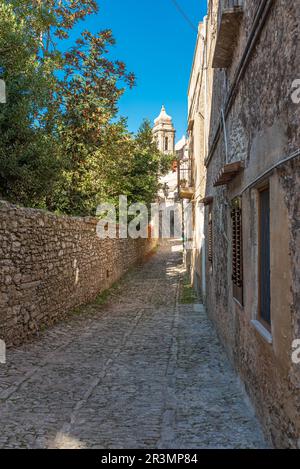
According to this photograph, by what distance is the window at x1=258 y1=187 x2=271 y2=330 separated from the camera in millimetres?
3652

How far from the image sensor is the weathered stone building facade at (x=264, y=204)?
2.74m

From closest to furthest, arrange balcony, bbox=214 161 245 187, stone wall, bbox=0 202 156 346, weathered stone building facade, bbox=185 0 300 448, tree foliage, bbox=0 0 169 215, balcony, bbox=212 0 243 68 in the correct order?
weathered stone building facade, bbox=185 0 300 448, balcony, bbox=214 161 245 187, balcony, bbox=212 0 243 68, stone wall, bbox=0 202 156 346, tree foliage, bbox=0 0 169 215

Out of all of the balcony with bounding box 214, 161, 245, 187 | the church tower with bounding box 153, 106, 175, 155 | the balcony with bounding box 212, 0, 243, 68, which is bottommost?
the balcony with bounding box 214, 161, 245, 187

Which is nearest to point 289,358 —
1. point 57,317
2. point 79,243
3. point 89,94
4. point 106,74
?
point 57,317

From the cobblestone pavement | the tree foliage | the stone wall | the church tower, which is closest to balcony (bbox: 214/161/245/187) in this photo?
the cobblestone pavement

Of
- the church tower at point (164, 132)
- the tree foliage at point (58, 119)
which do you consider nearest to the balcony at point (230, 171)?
the tree foliage at point (58, 119)

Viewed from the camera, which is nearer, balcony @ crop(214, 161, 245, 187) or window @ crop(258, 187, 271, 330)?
window @ crop(258, 187, 271, 330)

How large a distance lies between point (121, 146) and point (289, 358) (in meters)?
14.6

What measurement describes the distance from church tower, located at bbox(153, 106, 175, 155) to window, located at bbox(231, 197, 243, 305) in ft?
185

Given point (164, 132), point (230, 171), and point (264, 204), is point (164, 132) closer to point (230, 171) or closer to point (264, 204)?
point (230, 171)

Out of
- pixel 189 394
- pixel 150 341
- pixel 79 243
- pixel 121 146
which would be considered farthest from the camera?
pixel 121 146

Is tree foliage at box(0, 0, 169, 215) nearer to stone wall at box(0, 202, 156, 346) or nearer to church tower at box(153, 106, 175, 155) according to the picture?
stone wall at box(0, 202, 156, 346)
